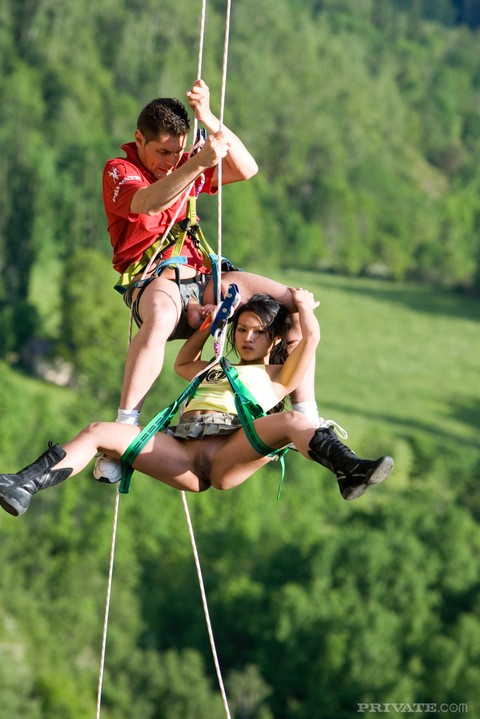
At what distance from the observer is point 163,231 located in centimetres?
1164

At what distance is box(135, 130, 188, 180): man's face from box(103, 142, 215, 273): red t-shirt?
7 cm

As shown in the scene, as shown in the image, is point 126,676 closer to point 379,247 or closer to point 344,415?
point 344,415

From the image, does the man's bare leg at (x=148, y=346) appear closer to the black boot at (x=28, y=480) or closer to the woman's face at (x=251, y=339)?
the woman's face at (x=251, y=339)

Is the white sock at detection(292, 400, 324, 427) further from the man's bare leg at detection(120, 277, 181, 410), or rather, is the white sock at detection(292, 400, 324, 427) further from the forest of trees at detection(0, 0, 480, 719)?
the forest of trees at detection(0, 0, 480, 719)

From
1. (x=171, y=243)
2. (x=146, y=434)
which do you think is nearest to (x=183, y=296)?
(x=171, y=243)

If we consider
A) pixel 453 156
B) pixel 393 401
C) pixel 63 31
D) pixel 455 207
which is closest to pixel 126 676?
pixel 393 401

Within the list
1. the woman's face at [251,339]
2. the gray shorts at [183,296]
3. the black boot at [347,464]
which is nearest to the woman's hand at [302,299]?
the woman's face at [251,339]

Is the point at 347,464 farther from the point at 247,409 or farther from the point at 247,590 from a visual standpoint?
the point at 247,590

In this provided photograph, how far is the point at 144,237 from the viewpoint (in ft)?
38.0

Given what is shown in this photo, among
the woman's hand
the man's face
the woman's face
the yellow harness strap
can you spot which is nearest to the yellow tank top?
the woman's face

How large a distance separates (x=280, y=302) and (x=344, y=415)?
91.2 metres

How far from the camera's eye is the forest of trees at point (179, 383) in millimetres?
69688

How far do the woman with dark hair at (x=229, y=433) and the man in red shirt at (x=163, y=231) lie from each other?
0.61 ft

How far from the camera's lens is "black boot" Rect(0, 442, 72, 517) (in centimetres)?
1022
